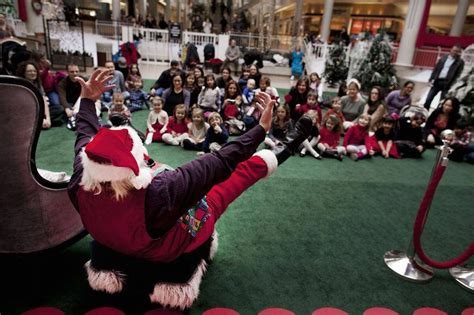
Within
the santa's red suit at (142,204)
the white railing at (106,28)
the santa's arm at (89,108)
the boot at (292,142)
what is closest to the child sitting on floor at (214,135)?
the boot at (292,142)

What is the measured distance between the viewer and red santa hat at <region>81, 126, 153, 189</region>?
1.28 metres

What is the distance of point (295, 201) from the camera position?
3301 millimetres

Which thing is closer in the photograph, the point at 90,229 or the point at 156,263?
the point at 90,229

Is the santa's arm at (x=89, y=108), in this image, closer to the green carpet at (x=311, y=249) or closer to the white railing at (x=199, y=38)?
the green carpet at (x=311, y=249)

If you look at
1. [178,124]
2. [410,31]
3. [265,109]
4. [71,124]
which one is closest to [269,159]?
[265,109]

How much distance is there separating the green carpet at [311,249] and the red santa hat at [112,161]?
949mm

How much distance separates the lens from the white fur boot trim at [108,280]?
173cm

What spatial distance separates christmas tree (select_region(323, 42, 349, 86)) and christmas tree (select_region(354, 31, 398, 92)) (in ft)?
5.00

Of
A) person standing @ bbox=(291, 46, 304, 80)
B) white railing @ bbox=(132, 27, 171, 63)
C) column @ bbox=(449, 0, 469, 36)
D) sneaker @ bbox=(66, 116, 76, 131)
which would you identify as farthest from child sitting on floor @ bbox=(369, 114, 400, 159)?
column @ bbox=(449, 0, 469, 36)

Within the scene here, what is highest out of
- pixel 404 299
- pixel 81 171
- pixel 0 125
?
pixel 0 125

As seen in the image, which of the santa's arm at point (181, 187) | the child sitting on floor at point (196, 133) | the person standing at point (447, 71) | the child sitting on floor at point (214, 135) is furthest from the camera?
the person standing at point (447, 71)

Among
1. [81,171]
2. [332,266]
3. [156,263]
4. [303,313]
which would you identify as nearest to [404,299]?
[332,266]

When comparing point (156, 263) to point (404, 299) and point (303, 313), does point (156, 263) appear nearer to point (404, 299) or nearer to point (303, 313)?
point (303, 313)

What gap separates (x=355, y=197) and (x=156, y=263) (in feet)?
8.15
